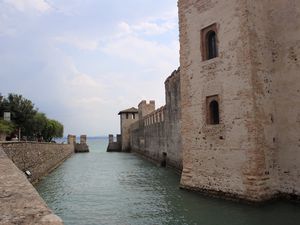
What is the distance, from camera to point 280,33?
9.66 meters

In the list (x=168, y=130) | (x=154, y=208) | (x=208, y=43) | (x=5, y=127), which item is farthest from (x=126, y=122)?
(x=154, y=208)

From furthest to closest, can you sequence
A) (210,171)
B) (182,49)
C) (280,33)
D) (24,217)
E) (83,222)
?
(182,49) < (210,171) < (280,33) < (83,222) < (24,217)

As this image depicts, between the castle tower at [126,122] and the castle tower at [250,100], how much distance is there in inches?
1390

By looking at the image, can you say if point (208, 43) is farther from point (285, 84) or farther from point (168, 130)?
point (168, 130)

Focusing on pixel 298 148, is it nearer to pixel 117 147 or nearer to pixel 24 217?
pixel 24 217

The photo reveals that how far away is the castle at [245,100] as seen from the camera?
9.12 m

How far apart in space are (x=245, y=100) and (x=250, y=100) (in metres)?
0.17

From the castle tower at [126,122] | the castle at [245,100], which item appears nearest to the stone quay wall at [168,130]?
the castle at [245,100]

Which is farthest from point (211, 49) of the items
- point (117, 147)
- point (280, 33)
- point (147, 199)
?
point (117, 147)

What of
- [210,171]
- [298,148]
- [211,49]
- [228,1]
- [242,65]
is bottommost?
[210,171]

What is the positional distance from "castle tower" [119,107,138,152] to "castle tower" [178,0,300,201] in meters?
35.3

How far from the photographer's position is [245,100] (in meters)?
9.23

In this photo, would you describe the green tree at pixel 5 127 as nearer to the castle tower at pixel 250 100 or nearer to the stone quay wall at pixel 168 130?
the stone quay wall at pixel 168 130

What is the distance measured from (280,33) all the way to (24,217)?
932cm
